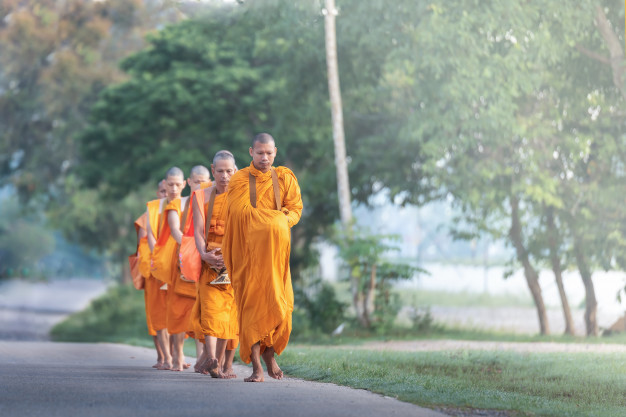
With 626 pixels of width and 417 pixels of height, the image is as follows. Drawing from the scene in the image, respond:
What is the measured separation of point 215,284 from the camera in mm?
10070

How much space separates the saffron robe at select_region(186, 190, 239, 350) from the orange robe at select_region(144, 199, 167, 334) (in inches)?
67.3

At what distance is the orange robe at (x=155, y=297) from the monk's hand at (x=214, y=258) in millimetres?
2045

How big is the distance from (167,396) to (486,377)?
492 cm

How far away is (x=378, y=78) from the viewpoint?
2434 centimetres

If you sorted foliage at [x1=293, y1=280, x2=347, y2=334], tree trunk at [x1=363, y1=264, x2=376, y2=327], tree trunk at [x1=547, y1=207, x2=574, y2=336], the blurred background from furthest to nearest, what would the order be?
tree trunk at [x1=547, y1=207, x2=574, y2=336] → foliage at [x1=293, y1=280, x2=347, y2=334] → tree trunk at [x1=363, y1=264, x2=376, y2=327] → the blurred background

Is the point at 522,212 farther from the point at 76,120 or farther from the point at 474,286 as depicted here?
the point at 474,286

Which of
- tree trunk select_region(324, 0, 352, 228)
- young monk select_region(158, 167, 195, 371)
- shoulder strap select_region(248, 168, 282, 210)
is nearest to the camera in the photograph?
shoulder strap select_region(248, 168, 282, 210)

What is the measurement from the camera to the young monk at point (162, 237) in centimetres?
1155

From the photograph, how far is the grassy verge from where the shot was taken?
8.41m

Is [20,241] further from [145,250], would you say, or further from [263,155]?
[263,155]

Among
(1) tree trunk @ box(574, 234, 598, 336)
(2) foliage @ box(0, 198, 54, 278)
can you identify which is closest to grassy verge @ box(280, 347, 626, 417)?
(1) tree trunk @ box(574, 234, 598, 336)

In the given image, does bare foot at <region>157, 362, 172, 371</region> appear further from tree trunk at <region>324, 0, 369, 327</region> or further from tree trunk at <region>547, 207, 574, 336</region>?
tree trunk at <region>547, 207, 574, 336</region>

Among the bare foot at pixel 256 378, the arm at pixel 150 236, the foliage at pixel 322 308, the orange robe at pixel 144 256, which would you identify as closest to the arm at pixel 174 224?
the arm at pixel 150 236

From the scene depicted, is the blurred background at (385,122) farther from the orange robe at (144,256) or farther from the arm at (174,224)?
the arm at (174,224)
